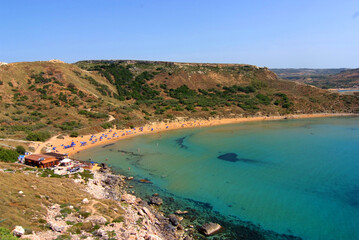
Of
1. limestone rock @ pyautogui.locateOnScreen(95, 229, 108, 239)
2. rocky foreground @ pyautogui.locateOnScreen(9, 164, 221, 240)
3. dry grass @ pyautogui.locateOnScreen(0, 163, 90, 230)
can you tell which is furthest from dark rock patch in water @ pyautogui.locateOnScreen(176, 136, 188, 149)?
limestone rock @ pyautogui.locateOnScreen(95, 229, 108, 239)

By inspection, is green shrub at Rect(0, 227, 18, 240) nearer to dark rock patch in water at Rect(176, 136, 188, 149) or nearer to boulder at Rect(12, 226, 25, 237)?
boulder at Rect(12, 226, 25, 237)

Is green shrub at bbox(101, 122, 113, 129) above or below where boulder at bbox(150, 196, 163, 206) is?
above

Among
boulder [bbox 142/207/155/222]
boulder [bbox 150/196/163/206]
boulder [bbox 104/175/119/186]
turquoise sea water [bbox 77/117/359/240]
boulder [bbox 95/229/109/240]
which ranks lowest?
turquoise sea water [bbox 77/117/359/240]

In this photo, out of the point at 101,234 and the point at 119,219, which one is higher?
the point at 101,234

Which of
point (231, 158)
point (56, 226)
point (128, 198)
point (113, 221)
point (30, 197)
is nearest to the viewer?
point (56, 226)

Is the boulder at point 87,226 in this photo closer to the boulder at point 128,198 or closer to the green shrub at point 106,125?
the boulder at point 128,198

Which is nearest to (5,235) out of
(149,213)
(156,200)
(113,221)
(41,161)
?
(113,221)

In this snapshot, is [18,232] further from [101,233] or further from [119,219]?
[119,219]
